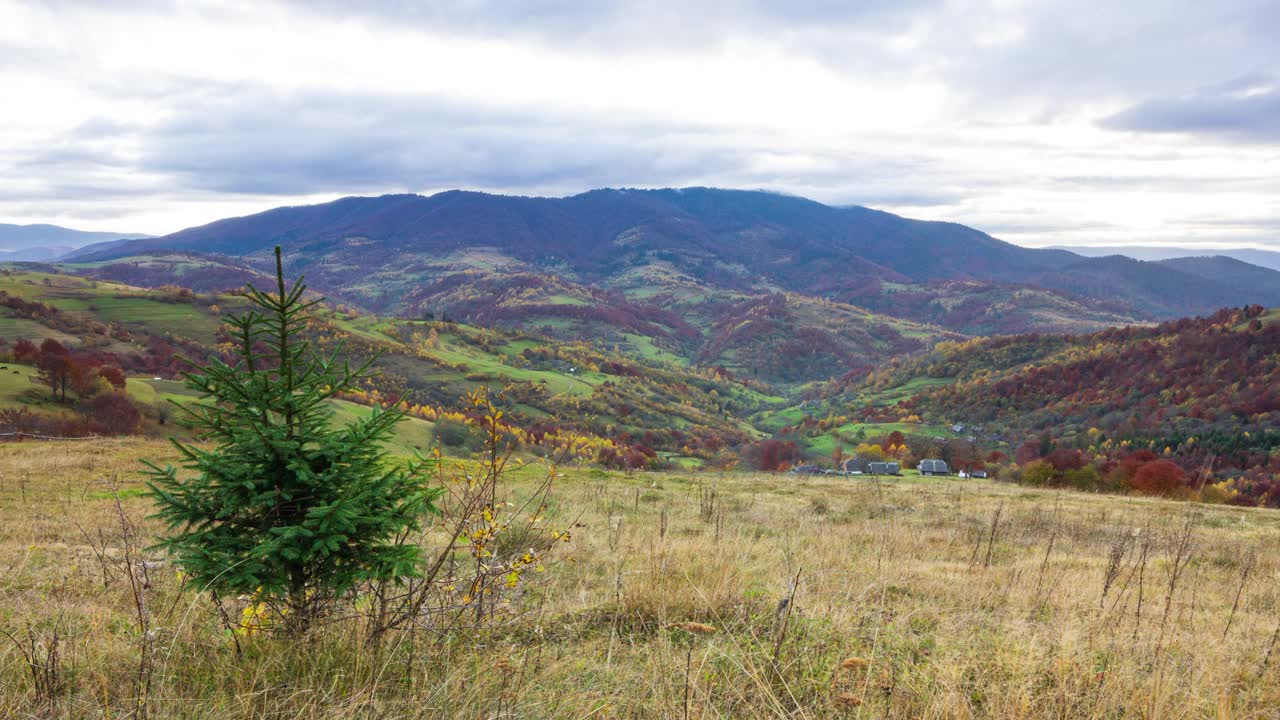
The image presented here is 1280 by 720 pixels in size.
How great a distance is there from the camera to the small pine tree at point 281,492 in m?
3.54

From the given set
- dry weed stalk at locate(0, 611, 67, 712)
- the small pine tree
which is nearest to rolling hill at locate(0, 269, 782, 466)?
dry weed stalk at locate(0, 611, 67, 712)

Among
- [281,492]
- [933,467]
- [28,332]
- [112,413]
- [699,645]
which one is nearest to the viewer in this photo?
[281,492]

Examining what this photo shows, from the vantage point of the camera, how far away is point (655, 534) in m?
8.60

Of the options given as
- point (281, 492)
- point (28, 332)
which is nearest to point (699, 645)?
point (281, 492)

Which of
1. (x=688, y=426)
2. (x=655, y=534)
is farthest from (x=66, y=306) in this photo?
(x=655, y=534)

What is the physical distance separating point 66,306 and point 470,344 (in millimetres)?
86989

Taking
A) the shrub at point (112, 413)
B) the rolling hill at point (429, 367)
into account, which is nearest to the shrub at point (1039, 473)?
the rolling hill at point (429, 367)

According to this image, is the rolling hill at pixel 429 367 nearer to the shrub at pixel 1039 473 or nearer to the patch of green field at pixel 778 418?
the patch of green field at pixel 778 418

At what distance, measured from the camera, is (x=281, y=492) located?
3635mm

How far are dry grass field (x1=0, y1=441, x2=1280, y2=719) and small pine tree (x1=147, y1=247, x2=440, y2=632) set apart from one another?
0.33 m

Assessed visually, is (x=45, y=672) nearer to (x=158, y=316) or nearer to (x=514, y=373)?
(x=514, y=373)

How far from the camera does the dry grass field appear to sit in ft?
10.3

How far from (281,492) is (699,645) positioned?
9.94 ft

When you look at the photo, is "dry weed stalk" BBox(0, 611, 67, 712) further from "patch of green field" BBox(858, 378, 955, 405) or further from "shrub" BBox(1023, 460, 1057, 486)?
"patch of green field" BBox(858, 378, 955, 405)
